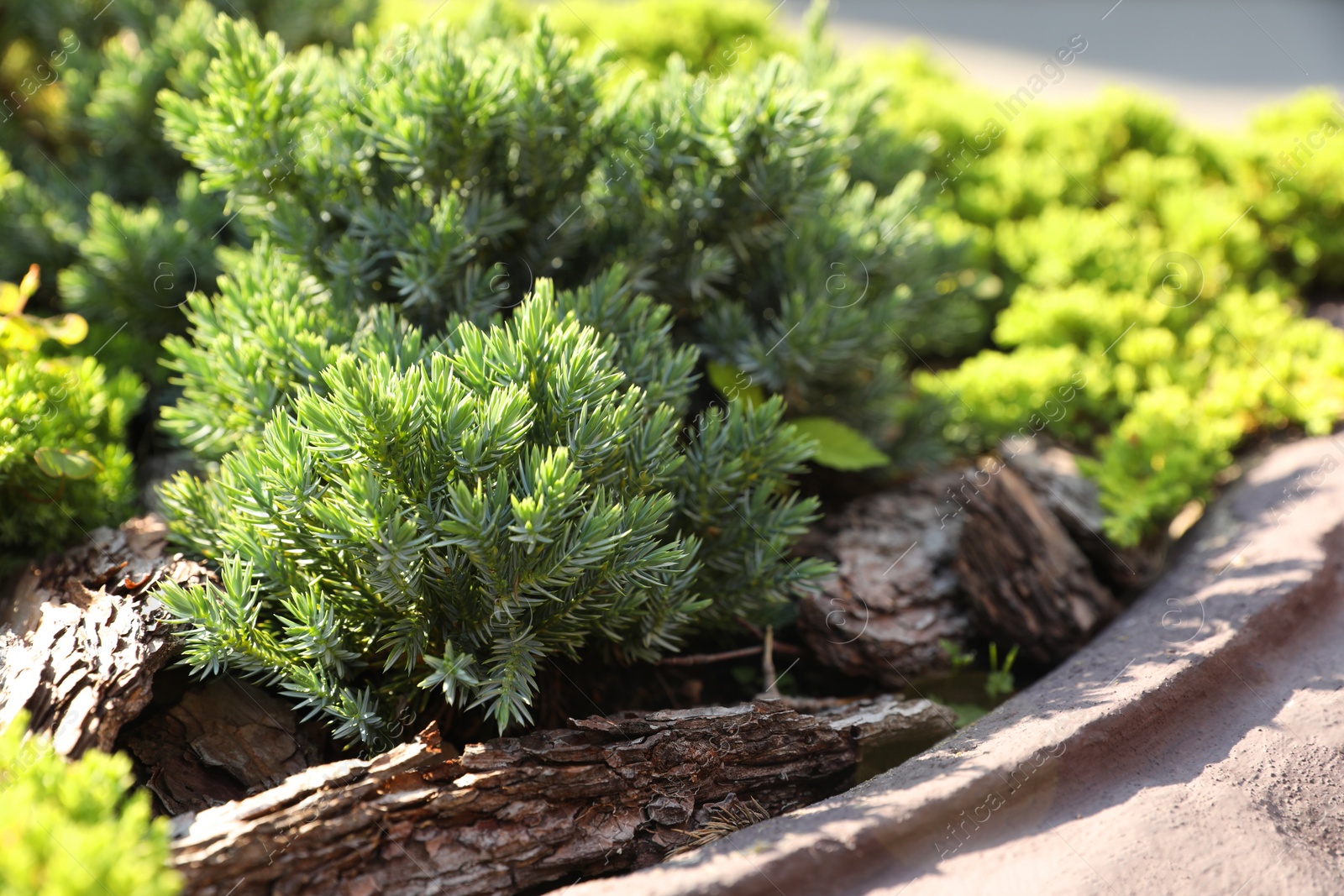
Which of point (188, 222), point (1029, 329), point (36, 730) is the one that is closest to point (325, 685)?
point (36, 730)

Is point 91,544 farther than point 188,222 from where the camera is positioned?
No

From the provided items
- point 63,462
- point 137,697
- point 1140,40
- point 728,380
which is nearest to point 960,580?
point 728,380

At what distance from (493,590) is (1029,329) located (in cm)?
293

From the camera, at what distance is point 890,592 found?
292 cm

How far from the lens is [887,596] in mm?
2902

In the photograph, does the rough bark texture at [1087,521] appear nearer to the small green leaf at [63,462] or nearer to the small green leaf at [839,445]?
→ the small green leaf at [839,445]

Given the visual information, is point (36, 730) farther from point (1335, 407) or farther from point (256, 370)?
point (1335, 407)

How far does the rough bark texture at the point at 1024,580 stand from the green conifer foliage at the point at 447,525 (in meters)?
1.04

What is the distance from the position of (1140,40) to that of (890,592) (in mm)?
8398

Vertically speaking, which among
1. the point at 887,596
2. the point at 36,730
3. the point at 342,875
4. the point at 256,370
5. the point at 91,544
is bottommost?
the point at 887,596

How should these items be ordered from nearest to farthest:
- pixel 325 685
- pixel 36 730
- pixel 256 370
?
pixel 36 730, pixel 325 685, pixel 256 370

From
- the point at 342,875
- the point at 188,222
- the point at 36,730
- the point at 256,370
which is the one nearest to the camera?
the point at 342,875

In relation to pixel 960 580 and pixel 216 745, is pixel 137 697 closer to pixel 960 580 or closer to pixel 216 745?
pixel 216 745

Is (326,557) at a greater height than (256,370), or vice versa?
(256,370)
